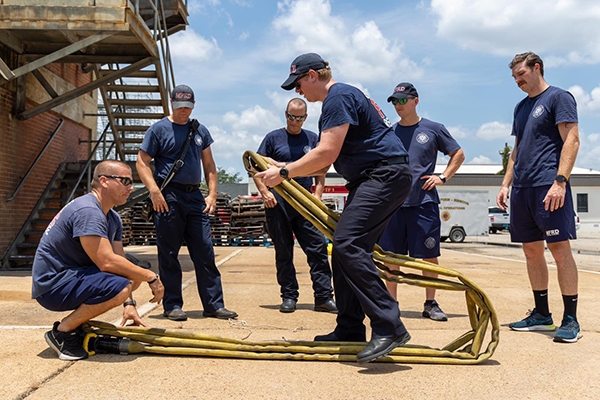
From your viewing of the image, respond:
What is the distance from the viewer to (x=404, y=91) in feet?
17.2

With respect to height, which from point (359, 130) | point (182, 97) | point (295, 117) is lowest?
point (359, 130)

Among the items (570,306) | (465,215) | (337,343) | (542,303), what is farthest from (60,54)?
(465,215)

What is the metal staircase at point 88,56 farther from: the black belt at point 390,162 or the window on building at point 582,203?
the window on building at point 582,203

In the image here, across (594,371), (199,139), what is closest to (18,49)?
(199,139)

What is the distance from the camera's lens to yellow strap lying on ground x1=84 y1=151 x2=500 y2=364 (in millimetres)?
3562

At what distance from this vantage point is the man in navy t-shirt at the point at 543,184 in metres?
4.29

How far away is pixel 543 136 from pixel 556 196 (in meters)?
0.54

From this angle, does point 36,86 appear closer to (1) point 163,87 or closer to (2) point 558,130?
(1) point 163,87

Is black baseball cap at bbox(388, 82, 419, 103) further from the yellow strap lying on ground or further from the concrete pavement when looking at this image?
the concrete pavement

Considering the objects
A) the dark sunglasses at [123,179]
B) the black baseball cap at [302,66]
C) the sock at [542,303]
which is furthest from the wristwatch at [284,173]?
the sock at [542,303]

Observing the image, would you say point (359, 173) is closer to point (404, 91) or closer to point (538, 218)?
point (538, 218)

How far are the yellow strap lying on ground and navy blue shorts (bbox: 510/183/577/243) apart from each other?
3.48ft

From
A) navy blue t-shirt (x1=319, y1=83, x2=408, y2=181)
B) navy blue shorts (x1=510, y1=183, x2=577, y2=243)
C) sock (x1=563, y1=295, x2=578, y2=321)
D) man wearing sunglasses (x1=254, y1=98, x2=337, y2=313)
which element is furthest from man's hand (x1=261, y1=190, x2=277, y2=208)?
sock (x1=563, y1=295, x2=578, y2=321)

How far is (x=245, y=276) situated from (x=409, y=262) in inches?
219
